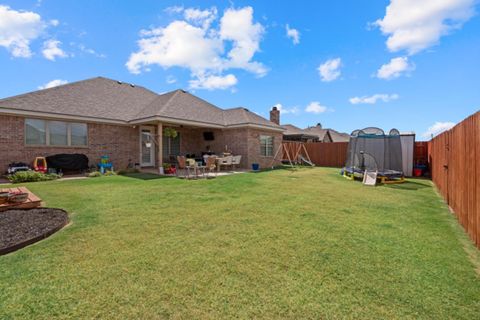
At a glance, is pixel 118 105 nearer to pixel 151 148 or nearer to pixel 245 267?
pixel 151 148

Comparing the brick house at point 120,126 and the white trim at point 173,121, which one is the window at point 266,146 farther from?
the white trim at point 173,121

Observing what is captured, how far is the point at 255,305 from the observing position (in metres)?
2.17

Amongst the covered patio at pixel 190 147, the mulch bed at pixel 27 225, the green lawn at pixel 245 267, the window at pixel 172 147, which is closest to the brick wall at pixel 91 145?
the covered patio at pixel 190 147

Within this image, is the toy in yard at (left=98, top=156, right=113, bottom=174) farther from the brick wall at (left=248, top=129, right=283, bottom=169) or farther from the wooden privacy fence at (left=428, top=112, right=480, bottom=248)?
the wooden privacy fence at (left=428, top=112, right=480, bottom=248)

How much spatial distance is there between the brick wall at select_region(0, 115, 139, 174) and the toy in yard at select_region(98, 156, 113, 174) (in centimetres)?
32

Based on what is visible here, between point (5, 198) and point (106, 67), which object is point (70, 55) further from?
point (5, 198)

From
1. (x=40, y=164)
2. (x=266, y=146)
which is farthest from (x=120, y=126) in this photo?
(x=266, y=146)

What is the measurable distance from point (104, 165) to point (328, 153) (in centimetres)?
1663

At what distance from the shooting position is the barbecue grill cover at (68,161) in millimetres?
11143

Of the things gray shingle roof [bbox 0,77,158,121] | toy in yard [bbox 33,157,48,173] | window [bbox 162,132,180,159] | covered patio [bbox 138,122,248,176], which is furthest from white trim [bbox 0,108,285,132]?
window [bbox 162,132,180,159]

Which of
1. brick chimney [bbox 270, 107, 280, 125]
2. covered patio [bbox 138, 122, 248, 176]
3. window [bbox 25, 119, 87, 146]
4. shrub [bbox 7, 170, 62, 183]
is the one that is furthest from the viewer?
brick chimney [bbox 270, 107, 280, 125]

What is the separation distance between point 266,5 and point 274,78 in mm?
7872

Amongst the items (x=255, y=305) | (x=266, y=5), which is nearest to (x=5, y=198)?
(x=255, y=305)

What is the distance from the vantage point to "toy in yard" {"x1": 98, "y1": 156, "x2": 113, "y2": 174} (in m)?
12.3
